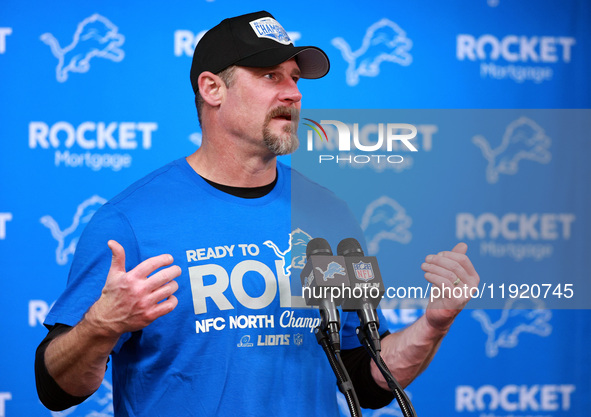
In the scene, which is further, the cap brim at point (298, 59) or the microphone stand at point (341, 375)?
the cap brim at point (298, 59)

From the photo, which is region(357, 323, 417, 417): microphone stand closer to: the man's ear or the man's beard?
the man's beard

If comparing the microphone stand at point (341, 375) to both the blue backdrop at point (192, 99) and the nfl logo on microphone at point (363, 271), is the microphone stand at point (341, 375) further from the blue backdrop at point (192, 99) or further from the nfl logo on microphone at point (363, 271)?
the blue backdrop at point (192, 99)

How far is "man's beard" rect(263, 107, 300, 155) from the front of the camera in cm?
129

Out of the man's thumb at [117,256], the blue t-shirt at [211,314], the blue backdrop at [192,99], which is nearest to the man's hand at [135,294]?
the man's thumb at [117,256]

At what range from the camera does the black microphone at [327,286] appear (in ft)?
3.35

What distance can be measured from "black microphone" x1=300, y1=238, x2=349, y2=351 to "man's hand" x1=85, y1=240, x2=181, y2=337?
20 cm

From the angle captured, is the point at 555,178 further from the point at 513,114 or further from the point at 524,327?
the point at 524,327

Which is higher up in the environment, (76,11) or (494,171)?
(76,11)

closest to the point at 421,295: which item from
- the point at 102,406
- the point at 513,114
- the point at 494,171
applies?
the point at 494,171

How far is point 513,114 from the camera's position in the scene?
1.15m

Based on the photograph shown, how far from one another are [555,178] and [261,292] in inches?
22.5

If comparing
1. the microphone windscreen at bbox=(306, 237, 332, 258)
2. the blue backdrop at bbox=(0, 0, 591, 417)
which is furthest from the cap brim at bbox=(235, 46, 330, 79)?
the blue backdrop at bbox=(0, 0, 591, 417)

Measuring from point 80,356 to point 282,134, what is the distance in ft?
1.78

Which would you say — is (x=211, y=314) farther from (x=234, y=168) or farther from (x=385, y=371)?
(x=385, y=371)
